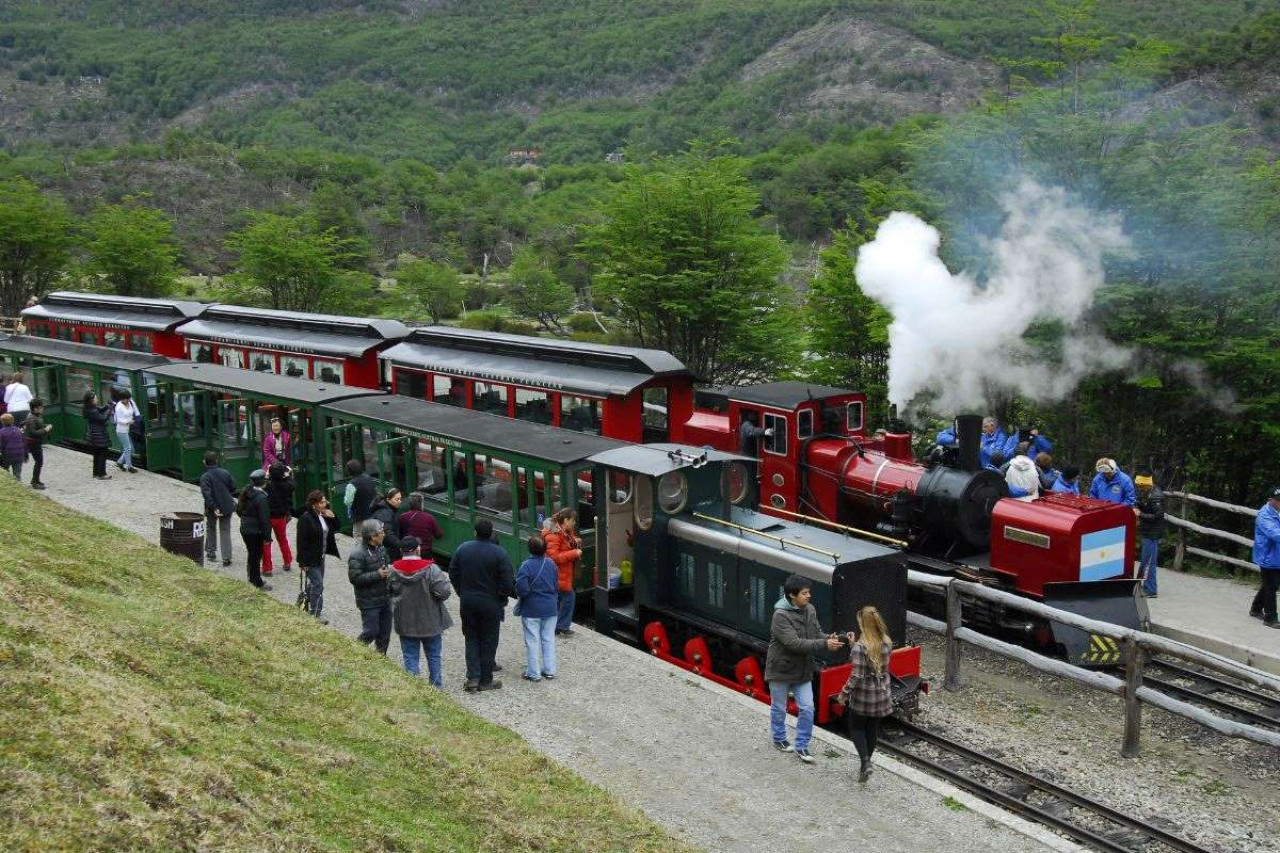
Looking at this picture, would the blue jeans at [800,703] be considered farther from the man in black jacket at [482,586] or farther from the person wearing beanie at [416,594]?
the person wearing beanie at [416,594]

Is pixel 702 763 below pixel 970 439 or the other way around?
below

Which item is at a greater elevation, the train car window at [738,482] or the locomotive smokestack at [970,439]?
the locomotive smokestack at [970,439]

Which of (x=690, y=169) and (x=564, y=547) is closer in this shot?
(x=564, y=547)

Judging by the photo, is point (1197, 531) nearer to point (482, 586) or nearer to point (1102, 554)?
point (1102, 554)

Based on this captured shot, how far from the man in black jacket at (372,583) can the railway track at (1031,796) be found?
4.87m

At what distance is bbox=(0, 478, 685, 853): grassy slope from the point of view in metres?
5.62

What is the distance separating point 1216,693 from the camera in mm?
12234

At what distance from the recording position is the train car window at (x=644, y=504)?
12398 millimetres

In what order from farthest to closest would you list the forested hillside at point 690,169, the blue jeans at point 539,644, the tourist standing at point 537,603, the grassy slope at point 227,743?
the forested hillside at point 690,169, the blue jeans at point 539,644, the tourist standing at point 537,603, the grassy slope at point 227,743

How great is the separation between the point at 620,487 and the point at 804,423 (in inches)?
144

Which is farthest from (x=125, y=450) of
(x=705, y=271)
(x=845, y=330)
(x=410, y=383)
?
(x=845, y=330)

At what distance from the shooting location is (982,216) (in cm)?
1834

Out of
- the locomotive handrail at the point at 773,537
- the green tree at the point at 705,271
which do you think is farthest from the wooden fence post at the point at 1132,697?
the green tree at the point at 705,271

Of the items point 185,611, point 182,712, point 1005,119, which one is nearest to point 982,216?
point 1005,119
